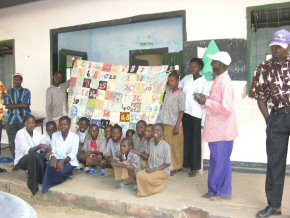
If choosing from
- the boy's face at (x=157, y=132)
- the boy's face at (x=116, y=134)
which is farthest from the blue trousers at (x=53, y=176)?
the boy's face at (x=157, y=132)

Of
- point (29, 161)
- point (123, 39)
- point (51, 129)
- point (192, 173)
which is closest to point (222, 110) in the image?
point (192, 173)

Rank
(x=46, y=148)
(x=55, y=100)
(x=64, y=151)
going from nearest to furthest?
(x=46, y=148) → (x=64, y=151) → (x=55, y=100)

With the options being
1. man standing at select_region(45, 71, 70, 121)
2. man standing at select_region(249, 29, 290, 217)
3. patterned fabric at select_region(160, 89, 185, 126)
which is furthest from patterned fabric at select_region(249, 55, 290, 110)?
man standing at select_region(45, 71, 70, 121)

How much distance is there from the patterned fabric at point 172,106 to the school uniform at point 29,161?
1.91 m

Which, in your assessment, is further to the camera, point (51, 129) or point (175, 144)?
point (51, 129)

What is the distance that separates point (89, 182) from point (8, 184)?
1.27 m

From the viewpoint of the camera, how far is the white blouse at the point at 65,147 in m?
5.47

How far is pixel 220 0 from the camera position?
18.8ft

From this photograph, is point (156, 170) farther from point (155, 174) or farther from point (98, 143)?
point (98, 143)

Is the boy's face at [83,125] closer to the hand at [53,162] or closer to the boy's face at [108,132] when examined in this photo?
the boy's face at [108,132]

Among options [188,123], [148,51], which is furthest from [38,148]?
[148,51]

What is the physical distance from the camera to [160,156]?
4.86m

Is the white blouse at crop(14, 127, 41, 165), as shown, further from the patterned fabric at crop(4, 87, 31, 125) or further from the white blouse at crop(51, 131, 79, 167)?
the patterned fabric at crop(4, 87, 31, 125)

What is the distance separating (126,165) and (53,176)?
1188mm
